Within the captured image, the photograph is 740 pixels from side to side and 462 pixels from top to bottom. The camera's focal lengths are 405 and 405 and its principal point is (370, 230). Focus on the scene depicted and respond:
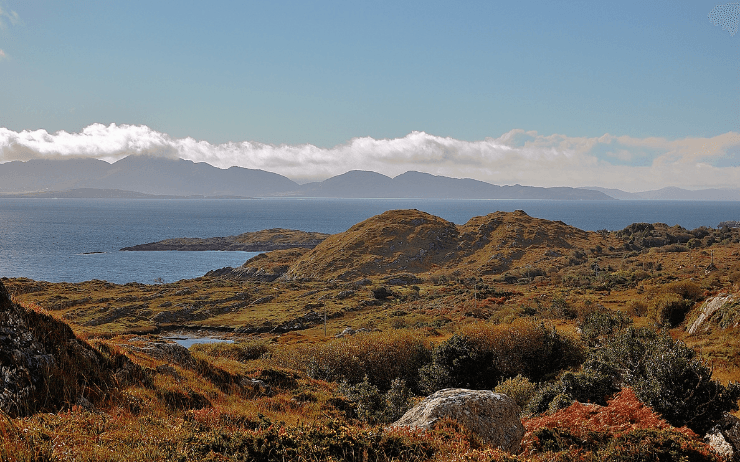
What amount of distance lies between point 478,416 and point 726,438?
26.6ft

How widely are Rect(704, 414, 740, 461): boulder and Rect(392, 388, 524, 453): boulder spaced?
234 inches

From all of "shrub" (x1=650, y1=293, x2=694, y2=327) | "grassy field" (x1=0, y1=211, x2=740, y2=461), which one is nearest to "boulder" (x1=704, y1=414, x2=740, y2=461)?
"grassy field" (x1=0, y1=211, x2=740, y2=461)

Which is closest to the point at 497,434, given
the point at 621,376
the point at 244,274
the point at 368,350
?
the point at 621,376

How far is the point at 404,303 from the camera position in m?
89.1

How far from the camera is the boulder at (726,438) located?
494 inches

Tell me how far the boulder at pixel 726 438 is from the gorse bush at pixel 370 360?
53.6 feet

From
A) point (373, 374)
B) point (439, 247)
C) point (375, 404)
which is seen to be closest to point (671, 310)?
point (373, 374)

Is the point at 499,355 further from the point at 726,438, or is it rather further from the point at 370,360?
the point at 726,438

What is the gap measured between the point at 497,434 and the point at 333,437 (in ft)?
22.0

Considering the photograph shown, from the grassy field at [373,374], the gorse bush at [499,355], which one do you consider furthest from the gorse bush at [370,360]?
the gorse bush at [499,355]

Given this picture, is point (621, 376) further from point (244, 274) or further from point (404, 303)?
point (244, 274)

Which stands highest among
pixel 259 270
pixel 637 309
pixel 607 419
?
pixel 607 419

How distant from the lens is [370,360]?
2845 cm

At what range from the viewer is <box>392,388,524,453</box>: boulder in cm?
1300
